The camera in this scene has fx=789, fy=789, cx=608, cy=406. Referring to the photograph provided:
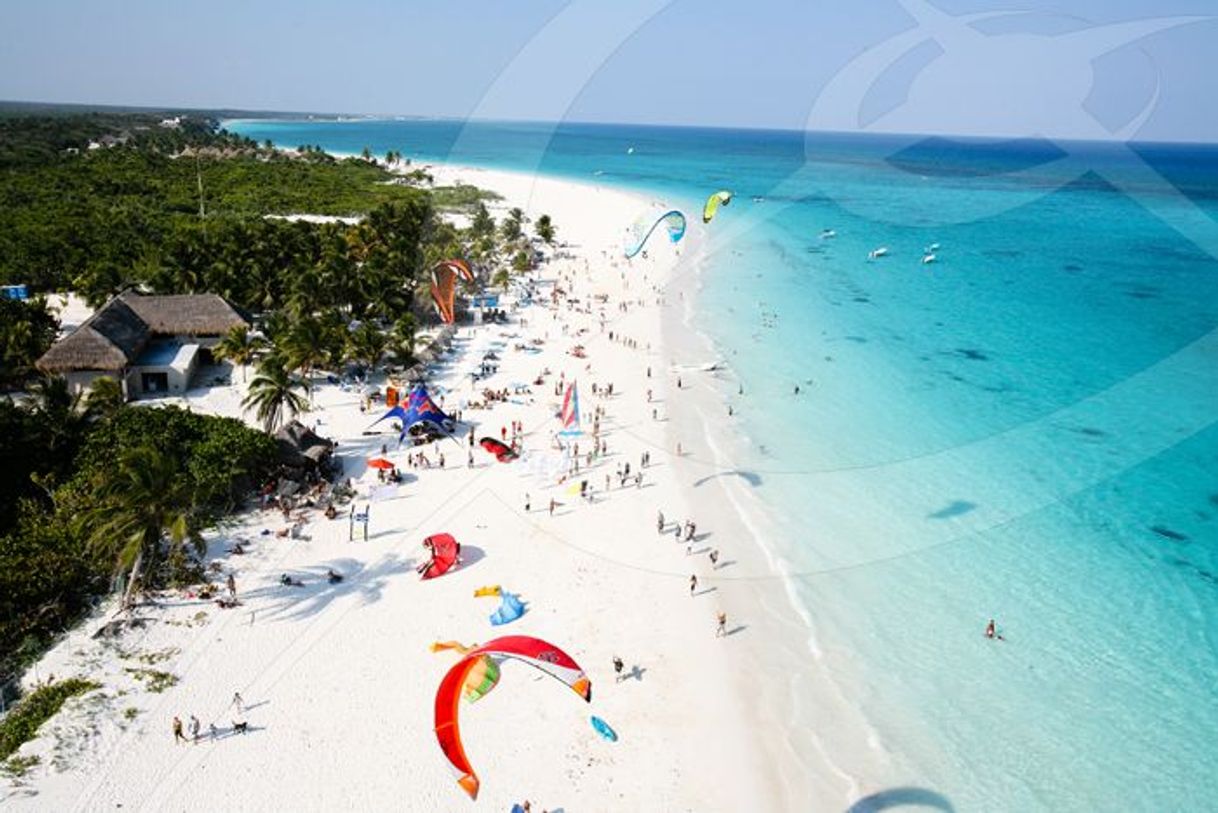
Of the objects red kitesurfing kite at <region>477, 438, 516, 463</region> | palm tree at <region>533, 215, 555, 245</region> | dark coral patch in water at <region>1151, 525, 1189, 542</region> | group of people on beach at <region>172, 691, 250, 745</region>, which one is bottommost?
group of people on beach at <region>172, 691, 250, 745</region>

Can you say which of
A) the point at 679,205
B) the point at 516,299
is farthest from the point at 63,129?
the point at 516,299

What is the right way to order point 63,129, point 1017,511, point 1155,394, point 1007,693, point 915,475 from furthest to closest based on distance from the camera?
point 63,129
point 1155,394
point 915,475
point 1017,511
point 1007,693

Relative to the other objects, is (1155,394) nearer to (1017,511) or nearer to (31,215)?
(1017,511)

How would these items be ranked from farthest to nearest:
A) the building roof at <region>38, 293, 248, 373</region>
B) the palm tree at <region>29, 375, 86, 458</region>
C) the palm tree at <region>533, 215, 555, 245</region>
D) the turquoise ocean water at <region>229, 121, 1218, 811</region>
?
1. the palm tree at <region>533, 215, 555, 245</region>
2. the building roof at <region>38, 293, 248, 373</region>
3. the palm tree at <region>29, 375, 86, 458</region>
4. the turquoise ocean water at <region>229, 121, 1218, 811</region>

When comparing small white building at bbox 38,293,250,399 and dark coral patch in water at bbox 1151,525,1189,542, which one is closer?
dark coral patch in water at bbox 1151,525,1189,542

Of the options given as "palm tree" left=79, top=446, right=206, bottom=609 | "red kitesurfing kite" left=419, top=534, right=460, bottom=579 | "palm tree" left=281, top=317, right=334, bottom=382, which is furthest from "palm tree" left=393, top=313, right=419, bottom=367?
"palm tree" left=79, top=446, right=206, bottom=609

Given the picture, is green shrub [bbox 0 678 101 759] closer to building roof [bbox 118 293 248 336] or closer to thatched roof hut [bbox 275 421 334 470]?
thatched roof hut [bbox 275 421 334 470]

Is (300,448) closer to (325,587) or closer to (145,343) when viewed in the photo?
(325,587)
